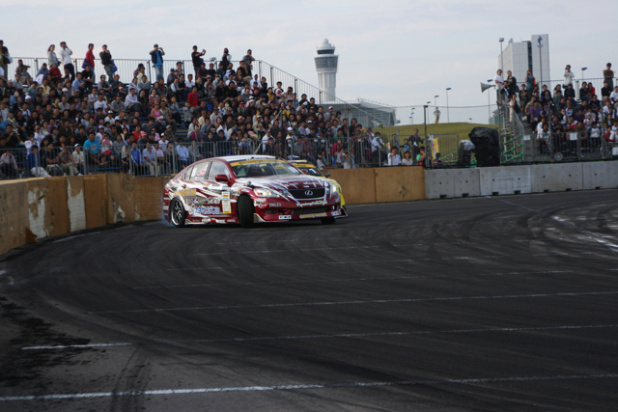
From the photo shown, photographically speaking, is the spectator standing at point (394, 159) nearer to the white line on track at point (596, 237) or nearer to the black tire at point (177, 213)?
the black tire at point (177, 213)

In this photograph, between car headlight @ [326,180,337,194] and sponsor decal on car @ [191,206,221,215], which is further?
sponsor decal on car @ [191,206,221,215]

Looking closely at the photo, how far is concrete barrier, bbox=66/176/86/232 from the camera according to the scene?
18314 mm

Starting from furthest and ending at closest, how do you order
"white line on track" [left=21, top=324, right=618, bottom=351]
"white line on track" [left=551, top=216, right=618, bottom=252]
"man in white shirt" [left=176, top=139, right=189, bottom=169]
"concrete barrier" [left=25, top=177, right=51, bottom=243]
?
"man in white shirt" [left=176, top=139, right=189, bottom=169], "concrete barrier" [left=25, top=177, right=51, bottom=243], "white line on track" [left=551, top=216, right=618, bottom=252], "white line on track" [left=21, top=324, right=618, bottom=351]

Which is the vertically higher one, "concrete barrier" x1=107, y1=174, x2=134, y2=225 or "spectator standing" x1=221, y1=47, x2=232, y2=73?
"spectator standing" x1=221, y1=47, x2=232, y2=73

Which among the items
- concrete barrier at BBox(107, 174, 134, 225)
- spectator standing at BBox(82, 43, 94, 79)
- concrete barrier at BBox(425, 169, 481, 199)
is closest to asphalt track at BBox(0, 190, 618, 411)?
concrete barrier at BBox(107, 174, 134, 225)

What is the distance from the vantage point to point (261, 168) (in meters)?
18.7

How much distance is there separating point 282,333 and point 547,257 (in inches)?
220

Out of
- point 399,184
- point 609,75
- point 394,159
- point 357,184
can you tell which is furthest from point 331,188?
point 609,75

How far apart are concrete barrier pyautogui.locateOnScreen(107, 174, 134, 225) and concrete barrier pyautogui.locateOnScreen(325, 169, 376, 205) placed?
7.73 meters

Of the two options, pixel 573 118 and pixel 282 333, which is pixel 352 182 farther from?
pixel 282 333

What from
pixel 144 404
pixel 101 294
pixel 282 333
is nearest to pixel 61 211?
pixel 101 294

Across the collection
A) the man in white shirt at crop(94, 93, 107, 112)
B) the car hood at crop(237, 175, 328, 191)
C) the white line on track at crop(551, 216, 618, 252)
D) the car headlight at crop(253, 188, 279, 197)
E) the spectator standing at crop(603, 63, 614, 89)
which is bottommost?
the white line on track at crop(551, 216, 618, 252)

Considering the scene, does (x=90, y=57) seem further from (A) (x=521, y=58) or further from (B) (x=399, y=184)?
(A) (x=521, y=58)

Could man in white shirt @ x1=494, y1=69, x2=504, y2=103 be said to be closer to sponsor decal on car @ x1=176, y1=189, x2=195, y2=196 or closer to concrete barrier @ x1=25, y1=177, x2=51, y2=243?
sponsor decal on car @ x1=176, y1=189, x2=195, y2=196
